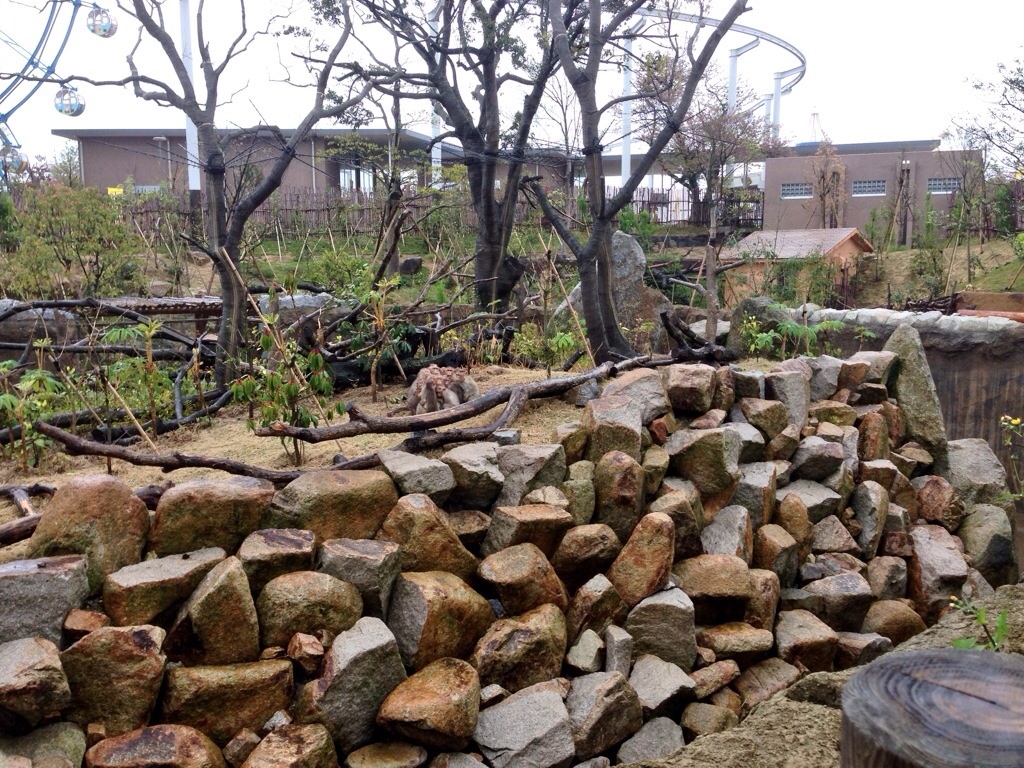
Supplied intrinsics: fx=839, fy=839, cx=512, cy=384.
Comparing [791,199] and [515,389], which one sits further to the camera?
[791,199]

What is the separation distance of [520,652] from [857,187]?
77.3ft

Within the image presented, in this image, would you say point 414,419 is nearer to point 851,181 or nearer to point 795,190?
point 795,190

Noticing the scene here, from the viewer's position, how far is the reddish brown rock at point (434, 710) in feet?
9.93

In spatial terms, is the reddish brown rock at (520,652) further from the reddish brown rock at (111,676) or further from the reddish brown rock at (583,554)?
the reddish brown rock at (111,676)

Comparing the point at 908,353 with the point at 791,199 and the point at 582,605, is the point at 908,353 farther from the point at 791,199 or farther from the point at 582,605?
the point at 791,199

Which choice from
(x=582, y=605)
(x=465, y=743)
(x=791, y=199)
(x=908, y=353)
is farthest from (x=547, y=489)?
(x=791, y=199)

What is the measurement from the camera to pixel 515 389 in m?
4.69

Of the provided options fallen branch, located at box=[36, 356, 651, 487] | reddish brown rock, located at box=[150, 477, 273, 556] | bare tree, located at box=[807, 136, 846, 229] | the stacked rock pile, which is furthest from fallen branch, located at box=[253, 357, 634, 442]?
bare tree, located at box=[807, 136, 846, 229]

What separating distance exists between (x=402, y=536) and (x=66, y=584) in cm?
125

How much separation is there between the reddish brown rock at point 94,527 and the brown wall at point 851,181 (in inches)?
851

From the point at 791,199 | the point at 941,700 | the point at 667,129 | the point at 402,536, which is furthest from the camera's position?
the point at 791,199

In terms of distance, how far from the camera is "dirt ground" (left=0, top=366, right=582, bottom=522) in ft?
13.1

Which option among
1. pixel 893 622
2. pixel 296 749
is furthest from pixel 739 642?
pixel 296 749

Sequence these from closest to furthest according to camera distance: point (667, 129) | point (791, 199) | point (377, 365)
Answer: point (377, 365) < point (667, 129) < point (791, 199)
